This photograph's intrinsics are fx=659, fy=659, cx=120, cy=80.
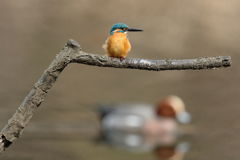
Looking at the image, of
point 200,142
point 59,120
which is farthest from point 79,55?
point 59,120

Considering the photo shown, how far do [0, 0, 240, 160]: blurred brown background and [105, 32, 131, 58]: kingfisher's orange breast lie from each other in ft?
20.9

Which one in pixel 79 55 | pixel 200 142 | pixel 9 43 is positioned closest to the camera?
pixel 79 55

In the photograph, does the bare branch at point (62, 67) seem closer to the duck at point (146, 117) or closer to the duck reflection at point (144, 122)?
the duck reflection at point (144, 122)

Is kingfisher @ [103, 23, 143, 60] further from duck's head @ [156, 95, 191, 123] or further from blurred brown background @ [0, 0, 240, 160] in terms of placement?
duck's head @ [156, 95, 191, 123]

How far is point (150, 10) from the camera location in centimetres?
2083

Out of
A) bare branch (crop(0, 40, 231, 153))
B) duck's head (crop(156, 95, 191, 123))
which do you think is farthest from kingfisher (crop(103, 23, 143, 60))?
duck's head (crop(156, 95, 191, 123))

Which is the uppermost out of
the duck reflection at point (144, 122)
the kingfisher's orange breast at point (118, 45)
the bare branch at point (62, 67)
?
the duck reflection at point (144, 122)

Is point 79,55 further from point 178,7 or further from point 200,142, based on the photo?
point 178,7

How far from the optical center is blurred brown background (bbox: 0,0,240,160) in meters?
10.2

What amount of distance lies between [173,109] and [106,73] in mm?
2149

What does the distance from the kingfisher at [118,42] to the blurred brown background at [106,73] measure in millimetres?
6377

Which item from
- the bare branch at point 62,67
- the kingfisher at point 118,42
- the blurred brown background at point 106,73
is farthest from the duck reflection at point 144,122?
the bare branch at point 62,67

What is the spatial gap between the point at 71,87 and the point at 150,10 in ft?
25.1

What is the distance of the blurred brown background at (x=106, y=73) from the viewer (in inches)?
400
